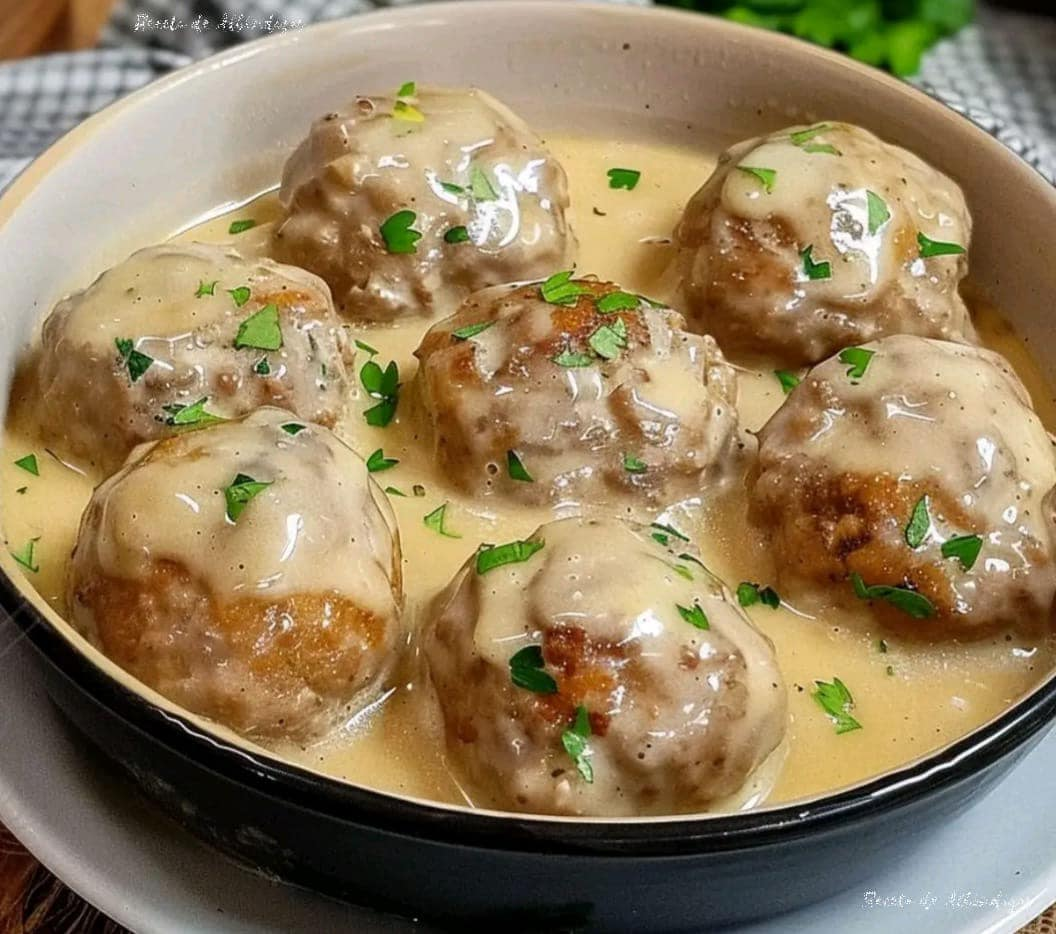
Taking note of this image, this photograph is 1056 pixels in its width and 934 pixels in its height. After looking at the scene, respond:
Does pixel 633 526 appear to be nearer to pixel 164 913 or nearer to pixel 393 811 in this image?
pixel 393 811

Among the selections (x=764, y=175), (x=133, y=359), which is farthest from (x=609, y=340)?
(x=133, y=359)

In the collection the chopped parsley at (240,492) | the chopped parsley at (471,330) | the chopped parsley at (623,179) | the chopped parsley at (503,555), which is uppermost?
the chopped parsley at (240,492)

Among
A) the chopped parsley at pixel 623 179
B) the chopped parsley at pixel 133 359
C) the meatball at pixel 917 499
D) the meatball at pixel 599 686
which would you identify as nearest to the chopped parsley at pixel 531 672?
the meatball at pixel 599 686

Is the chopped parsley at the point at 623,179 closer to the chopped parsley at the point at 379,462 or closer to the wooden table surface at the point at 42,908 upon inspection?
the chopped parsley at the point at 379,462

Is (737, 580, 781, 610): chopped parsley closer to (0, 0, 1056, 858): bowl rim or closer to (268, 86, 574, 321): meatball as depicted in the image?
(0, 0, 1056, 858): bowl rim

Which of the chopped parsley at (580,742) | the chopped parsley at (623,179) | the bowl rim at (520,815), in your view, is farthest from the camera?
the chopped parsley at (623,179)

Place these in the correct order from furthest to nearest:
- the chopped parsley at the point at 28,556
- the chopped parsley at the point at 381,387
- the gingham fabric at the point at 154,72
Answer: the gingham fabric at the point at 154,72 → the chopped parsley at the point at 381,387 → the chopped parsley at the point at 28,556

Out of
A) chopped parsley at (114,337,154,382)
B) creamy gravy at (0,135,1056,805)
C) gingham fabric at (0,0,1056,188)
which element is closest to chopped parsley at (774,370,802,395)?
creamy gravy at (0,135,1056,805)
